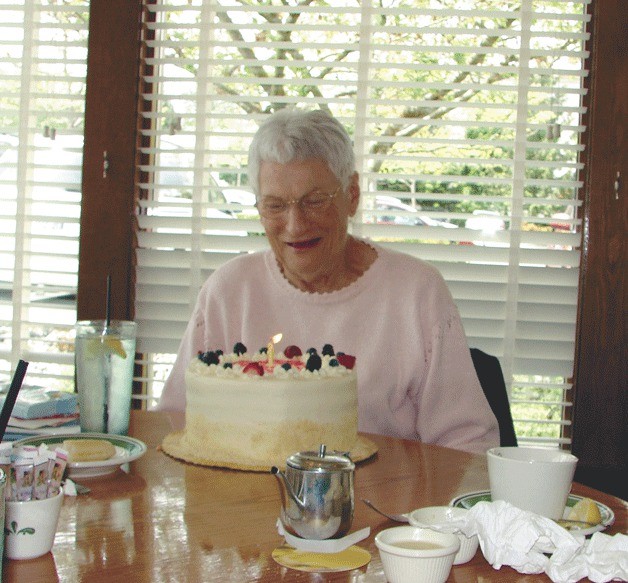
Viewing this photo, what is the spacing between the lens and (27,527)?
0.98 m

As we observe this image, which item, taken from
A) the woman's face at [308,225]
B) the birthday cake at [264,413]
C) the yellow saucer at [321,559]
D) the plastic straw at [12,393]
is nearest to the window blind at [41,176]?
the woman's face at [308,225]

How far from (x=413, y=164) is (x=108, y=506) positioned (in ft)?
5.98

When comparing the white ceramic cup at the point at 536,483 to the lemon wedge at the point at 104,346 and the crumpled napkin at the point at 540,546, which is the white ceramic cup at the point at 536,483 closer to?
the crumpled napkin at the point at 540,546

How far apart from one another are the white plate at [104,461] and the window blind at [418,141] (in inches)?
52.4

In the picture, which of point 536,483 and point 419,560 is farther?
point 536,483

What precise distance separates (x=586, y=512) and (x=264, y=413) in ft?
1.75

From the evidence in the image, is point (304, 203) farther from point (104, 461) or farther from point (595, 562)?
point (595, 562)

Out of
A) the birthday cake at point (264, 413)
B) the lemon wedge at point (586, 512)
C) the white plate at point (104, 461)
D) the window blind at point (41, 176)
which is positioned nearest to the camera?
the lemon wedge at point (586, 512)

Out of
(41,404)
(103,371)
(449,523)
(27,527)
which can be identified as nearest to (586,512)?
(449,523)

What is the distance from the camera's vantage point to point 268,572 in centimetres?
97

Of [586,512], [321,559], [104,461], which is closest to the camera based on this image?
[321,559]

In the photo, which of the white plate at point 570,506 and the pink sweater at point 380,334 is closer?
the white plate at point 570,506

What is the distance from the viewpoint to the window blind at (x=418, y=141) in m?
2.72

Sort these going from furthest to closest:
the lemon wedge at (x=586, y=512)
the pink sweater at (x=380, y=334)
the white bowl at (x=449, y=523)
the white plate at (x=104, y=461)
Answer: the pink sweater at (x=380, y=334)
the white plate at (x=104, y=461)
the lemon wedge at (x=586, y=512)
the white bowl at (x=449, y=523)
